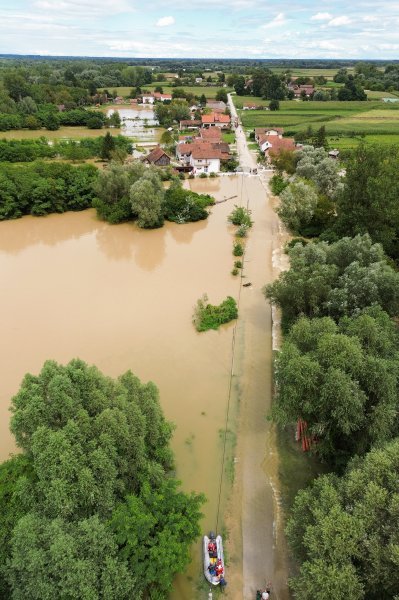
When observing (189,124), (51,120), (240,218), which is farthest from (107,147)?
(51,120)

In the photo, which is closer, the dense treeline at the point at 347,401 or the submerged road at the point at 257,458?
the dense treeline at the point at 347,401

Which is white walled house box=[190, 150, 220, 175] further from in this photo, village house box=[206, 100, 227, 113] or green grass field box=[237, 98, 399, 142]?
village house box=[206, 100, 227, 113]

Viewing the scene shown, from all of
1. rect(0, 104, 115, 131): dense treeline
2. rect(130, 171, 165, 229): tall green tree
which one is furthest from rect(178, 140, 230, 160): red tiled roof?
rect(0, 104, 115, 131): dense treeline

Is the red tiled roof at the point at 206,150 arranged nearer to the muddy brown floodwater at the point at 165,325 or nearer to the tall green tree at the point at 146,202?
the muddy brown floodwater at the point at 165,325

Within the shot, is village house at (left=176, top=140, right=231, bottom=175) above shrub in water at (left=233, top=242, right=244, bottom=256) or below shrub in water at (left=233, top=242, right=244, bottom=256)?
above

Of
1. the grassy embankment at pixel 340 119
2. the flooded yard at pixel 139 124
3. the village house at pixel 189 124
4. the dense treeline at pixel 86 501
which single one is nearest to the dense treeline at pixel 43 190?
the dense treeline at pixel 86 501
